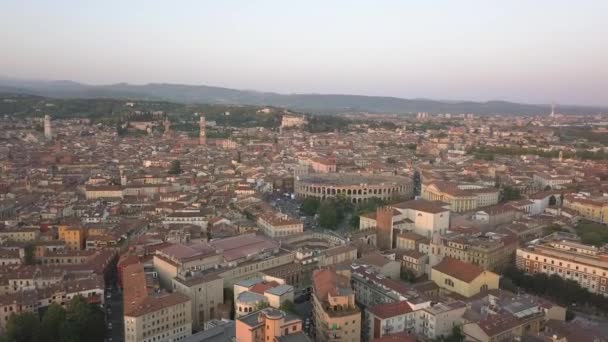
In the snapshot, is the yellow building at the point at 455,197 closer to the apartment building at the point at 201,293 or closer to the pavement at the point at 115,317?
the apartment building at the point at 201,293

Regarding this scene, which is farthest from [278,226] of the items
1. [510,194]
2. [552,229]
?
[510,194]

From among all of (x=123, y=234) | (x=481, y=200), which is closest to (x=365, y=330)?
(x=123, y=234)

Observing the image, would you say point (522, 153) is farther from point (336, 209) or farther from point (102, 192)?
point (102, 192)

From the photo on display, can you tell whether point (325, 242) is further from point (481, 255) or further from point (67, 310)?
point (67, 310)

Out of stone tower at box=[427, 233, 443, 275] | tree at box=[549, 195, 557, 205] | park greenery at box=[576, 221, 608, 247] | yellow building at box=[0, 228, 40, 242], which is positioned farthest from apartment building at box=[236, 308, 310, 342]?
tree at box=[549, 195, 557, 205]

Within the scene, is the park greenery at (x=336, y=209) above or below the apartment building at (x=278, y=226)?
below

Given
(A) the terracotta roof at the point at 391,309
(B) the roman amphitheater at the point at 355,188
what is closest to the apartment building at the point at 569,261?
(A) the terracotta roof at the point at 391,309
